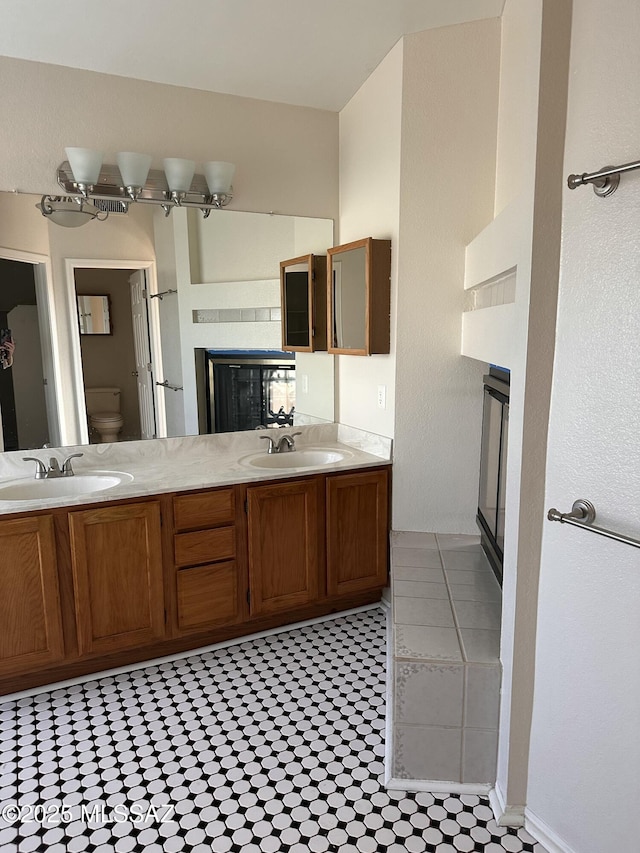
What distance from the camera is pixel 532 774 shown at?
67.4 inches

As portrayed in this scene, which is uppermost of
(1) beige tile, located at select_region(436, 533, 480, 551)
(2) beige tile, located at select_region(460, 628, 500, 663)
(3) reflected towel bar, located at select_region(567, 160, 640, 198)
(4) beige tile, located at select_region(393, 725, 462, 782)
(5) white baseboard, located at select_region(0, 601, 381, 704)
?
(3) reflected towel bar, located at select_region(567, 160, 640, 198)

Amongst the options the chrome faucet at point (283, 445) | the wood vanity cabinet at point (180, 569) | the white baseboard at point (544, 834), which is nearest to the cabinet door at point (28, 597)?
the wood vanity cabinet at point (180, 569)

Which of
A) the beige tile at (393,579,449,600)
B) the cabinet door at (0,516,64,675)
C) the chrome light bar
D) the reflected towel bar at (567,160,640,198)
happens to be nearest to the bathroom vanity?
the cabinet door at (0,516,64,675)

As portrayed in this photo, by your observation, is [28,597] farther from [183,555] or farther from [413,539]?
[413,539]

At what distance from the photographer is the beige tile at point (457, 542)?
8.87ft

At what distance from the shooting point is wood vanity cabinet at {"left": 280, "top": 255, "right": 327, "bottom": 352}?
10.3ft

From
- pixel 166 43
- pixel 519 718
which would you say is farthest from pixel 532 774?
pixel 166 43

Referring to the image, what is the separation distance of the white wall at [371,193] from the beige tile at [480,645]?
109cm

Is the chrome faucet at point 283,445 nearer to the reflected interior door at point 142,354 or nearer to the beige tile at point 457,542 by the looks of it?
the reflected interior door at point 142,354

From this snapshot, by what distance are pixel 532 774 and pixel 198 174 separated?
2774 millimetres

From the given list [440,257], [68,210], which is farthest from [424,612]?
[68,210]

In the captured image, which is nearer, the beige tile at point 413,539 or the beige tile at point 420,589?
the beige tile at point 420,589

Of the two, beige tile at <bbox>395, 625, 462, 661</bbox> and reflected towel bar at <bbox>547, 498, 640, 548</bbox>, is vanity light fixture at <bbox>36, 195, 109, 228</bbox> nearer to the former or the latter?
beige tile at <bbox>395, 625, 462, 661</bbox>

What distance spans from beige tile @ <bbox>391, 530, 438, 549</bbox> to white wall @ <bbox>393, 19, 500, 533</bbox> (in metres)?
0.04
